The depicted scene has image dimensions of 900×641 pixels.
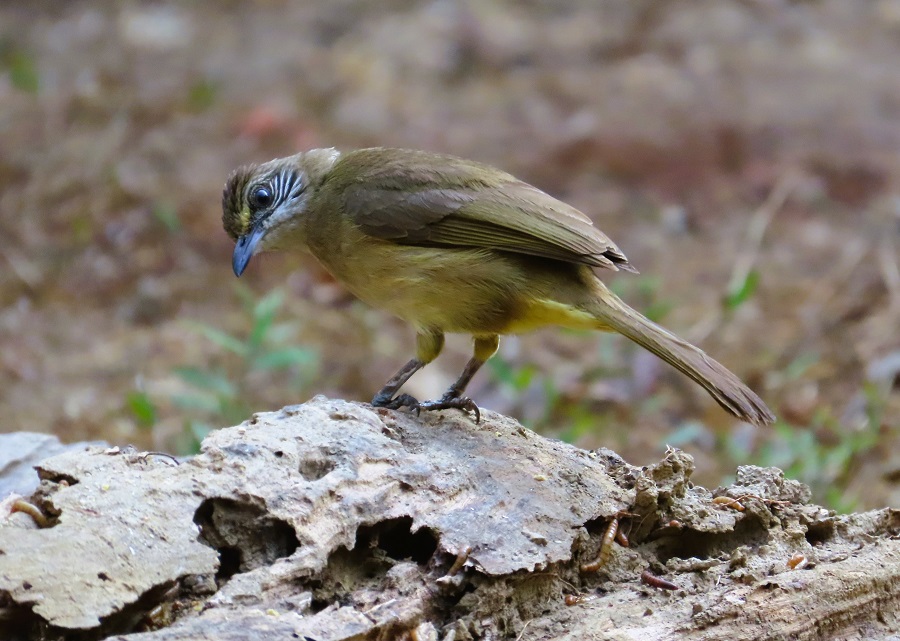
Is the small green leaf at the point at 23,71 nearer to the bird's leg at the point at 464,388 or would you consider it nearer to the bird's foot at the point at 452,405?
the bird's leg at the point at 464,388

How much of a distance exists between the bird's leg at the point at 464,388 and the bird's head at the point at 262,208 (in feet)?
3.26

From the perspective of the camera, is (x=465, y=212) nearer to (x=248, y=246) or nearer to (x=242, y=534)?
(x=248, y=246)

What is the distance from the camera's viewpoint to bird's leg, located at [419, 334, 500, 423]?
3.92 m

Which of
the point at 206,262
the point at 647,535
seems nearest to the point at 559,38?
the point at 206,262

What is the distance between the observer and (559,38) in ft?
37.9

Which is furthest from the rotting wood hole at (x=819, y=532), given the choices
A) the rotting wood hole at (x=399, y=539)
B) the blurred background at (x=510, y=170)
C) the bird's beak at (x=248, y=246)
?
the bird's beak at (x=248, y=246)

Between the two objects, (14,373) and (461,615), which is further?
(14,373)

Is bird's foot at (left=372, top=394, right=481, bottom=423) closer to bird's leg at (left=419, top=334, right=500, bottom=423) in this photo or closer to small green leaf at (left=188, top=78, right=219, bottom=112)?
bird's leg at (left=419, top=334, right=500, bottom=423)

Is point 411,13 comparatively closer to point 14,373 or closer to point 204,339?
point 204,339

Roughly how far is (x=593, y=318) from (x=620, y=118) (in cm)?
656

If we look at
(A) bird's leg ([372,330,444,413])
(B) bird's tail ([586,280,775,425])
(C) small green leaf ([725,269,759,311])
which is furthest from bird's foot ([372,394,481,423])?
(C) small green leaf ([725,269,759,311])

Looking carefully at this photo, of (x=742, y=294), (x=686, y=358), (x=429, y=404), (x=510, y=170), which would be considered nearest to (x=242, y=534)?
(x=429, y=404)

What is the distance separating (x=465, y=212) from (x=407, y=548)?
1.64m

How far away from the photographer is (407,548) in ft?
10.0
